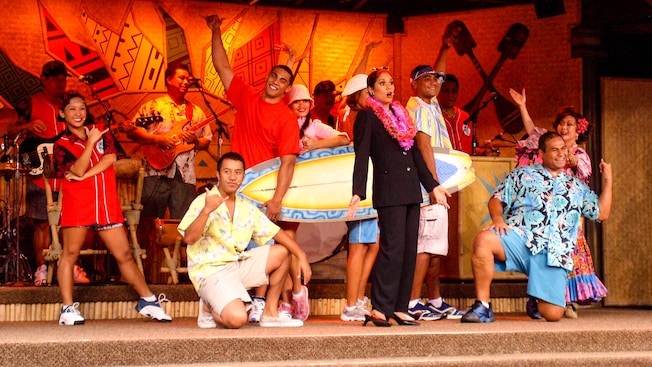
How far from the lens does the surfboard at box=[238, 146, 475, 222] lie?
21.2 ft

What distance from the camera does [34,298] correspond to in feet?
21.8

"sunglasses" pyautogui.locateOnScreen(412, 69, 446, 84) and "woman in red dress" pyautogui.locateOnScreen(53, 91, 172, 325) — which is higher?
"sunglasses" pyautogui.locateOnScreen(412, 69, 446, 84)

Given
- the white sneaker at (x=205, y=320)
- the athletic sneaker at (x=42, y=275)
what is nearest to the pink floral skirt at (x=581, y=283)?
the white sneaker at (x=205, y=320)

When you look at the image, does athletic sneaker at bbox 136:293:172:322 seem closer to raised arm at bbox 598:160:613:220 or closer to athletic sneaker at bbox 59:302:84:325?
athletic sneaker at bbox 59:302:84:325

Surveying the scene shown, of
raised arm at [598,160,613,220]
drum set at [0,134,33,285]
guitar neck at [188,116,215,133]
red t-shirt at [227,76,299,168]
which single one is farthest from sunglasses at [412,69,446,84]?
drum set at [0,134,33,285]

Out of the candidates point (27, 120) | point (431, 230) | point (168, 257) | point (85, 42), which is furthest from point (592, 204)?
point (85, 42)

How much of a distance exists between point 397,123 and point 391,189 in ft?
1.30

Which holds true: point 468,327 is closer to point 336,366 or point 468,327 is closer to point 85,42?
point 336,366

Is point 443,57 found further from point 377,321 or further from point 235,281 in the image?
point 235,281

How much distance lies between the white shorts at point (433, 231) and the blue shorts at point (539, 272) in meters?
0.44

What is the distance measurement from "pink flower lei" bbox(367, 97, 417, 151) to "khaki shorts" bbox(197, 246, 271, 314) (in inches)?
40.4

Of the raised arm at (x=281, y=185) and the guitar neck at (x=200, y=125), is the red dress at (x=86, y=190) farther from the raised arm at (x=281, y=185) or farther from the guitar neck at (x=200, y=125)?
the guitar neck at (x=200, y=125)

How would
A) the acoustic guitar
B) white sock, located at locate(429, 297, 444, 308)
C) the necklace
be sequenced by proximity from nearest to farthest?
white sock, located at locate(429, 297, 444, 308)
the necklace
the acoustic guitar

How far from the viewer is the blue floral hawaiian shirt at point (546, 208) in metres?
6.59
